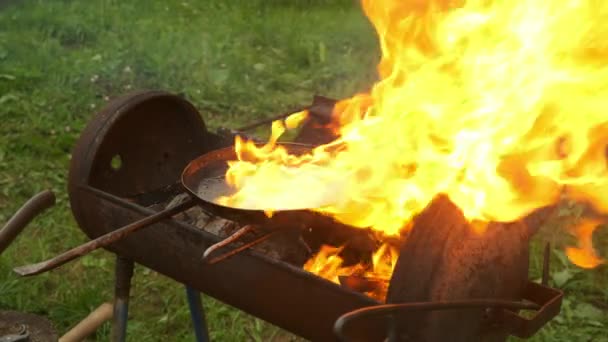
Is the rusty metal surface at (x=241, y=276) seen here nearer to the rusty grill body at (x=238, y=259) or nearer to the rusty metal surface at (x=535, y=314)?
the rusty grill body at (x=238, y=259)

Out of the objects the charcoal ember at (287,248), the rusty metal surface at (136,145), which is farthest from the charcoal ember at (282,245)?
the rusty metal surface at (136,145)

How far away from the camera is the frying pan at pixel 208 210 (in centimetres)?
190

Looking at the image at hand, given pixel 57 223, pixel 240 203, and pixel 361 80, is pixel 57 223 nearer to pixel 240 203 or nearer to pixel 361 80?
pixel 240 203

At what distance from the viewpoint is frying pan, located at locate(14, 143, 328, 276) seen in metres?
1.90

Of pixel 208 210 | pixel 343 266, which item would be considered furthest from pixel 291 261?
pixel 208 210

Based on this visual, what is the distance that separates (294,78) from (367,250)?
5.09 m

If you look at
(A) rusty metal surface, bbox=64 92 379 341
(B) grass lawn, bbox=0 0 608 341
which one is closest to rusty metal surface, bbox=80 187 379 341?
(A) rusty metal surface, bbox=64 92 379 341

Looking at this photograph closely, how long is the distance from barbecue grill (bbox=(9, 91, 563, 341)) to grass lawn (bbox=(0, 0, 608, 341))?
1365mm

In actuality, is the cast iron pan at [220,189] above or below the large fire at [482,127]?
below

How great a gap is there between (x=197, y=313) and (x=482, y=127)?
145 cm

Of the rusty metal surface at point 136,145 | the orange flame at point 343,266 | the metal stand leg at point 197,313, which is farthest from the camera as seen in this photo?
the metal stand leg at point 197,313

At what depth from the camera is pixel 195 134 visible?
3.06 meters

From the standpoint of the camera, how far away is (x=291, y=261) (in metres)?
2.38

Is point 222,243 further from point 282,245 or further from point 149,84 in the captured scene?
point 149,84
